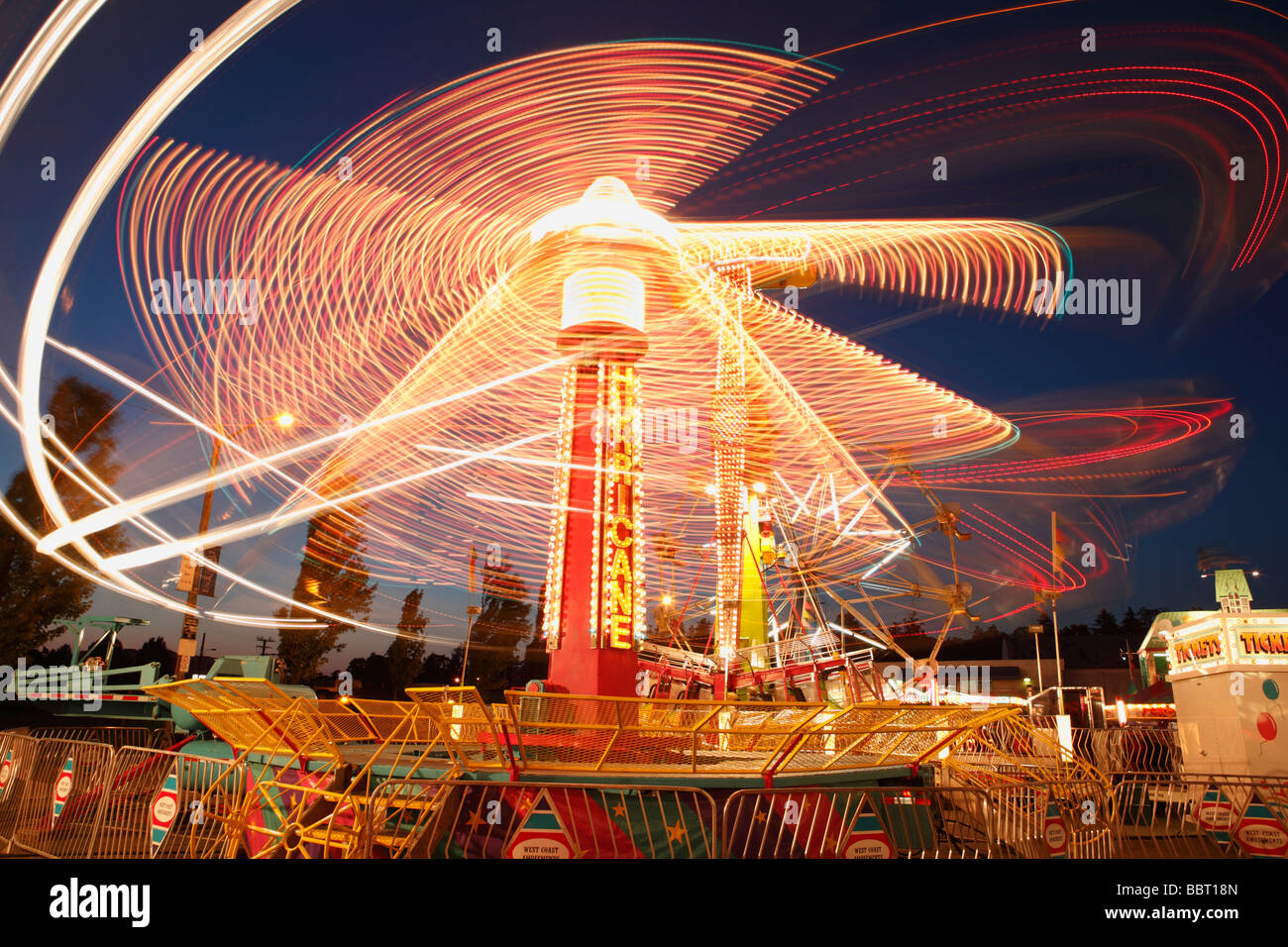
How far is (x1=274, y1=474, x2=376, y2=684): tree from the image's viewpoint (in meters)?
54.2

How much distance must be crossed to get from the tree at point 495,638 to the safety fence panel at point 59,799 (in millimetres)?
53020

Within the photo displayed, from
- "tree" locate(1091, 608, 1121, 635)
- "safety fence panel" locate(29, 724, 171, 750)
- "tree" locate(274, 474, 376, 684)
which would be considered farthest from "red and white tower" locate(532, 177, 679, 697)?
"tree" locate(1091, 608, 1121, 635)

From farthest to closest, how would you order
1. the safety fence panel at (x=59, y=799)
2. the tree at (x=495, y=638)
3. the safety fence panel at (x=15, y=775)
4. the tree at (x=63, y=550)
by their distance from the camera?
the tree at (x=495, y=638) < the tree at (x=63, y=550) < the safety fence panel at (x=15, y=775) < the safety fence panel at (x=59, y=799)

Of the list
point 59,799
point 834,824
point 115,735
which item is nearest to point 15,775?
point 59,799

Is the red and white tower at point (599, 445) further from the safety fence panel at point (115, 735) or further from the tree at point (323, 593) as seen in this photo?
the tree at point (323, 593)

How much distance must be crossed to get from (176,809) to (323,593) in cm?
5381

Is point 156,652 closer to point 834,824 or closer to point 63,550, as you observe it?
point 63,550

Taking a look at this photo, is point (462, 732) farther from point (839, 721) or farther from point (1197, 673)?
point (1197, 673)

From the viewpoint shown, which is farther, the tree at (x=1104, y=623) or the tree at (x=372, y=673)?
the tree at (x=1104, y=623)

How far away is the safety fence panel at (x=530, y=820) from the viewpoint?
8.75m

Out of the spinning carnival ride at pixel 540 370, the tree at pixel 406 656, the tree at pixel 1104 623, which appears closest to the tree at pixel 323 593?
the tree at pixel 406 656

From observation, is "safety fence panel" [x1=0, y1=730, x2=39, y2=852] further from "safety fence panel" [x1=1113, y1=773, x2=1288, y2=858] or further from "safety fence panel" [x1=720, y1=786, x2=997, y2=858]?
"safety fence panel" [x1=1113, y1=773, x2=1288, y2=858]

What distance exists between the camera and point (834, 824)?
399 inches

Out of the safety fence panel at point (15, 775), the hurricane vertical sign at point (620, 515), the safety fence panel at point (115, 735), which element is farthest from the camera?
the safety fence panel at point (115, 735)
